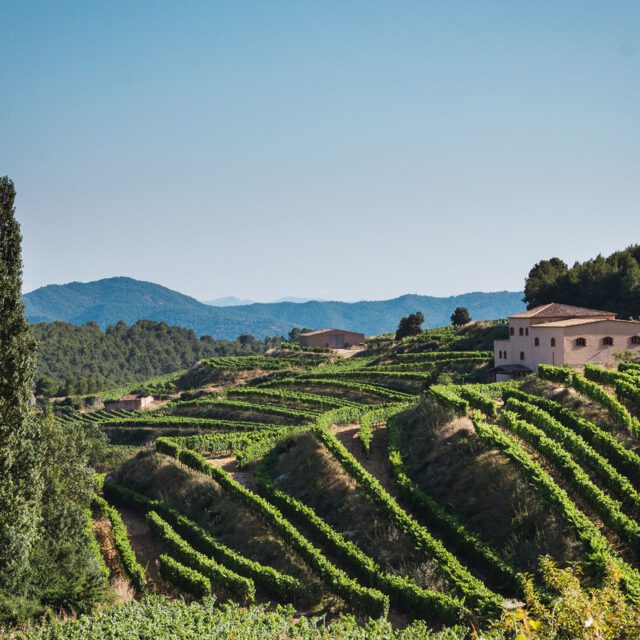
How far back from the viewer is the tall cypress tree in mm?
21203

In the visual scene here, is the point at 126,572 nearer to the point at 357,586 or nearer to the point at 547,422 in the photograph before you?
the point at 357,586

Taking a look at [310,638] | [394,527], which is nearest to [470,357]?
[394,527]

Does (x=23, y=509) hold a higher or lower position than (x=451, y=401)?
lower

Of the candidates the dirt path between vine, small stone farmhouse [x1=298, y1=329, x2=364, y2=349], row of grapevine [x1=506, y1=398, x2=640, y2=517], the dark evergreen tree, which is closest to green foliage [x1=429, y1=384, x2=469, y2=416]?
row of grapevine [x1=506, y1=398, x2=640, y2=517]

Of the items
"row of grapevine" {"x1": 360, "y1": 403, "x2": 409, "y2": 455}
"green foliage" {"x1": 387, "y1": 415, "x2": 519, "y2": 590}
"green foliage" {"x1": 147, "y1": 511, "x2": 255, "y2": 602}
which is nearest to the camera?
"green foliage" {"x1": 387, "y1": 415, "x2": 519, "y2": 590}

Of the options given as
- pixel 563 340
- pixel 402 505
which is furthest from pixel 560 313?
pixel 402 505

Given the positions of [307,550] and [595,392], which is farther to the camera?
[595,392]

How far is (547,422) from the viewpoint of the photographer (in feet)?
100.0

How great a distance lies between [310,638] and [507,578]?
851cm

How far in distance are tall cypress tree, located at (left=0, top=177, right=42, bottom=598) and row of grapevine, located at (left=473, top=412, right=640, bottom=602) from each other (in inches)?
678

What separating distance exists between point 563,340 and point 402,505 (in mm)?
28428

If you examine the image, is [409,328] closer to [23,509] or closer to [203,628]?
[23,509]

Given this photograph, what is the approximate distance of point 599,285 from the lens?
256 ft

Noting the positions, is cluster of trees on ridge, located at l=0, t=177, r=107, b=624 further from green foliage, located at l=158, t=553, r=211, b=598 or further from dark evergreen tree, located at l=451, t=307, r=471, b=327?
dark evergreen tree, located at l=451, t=307, r=471, b=327
